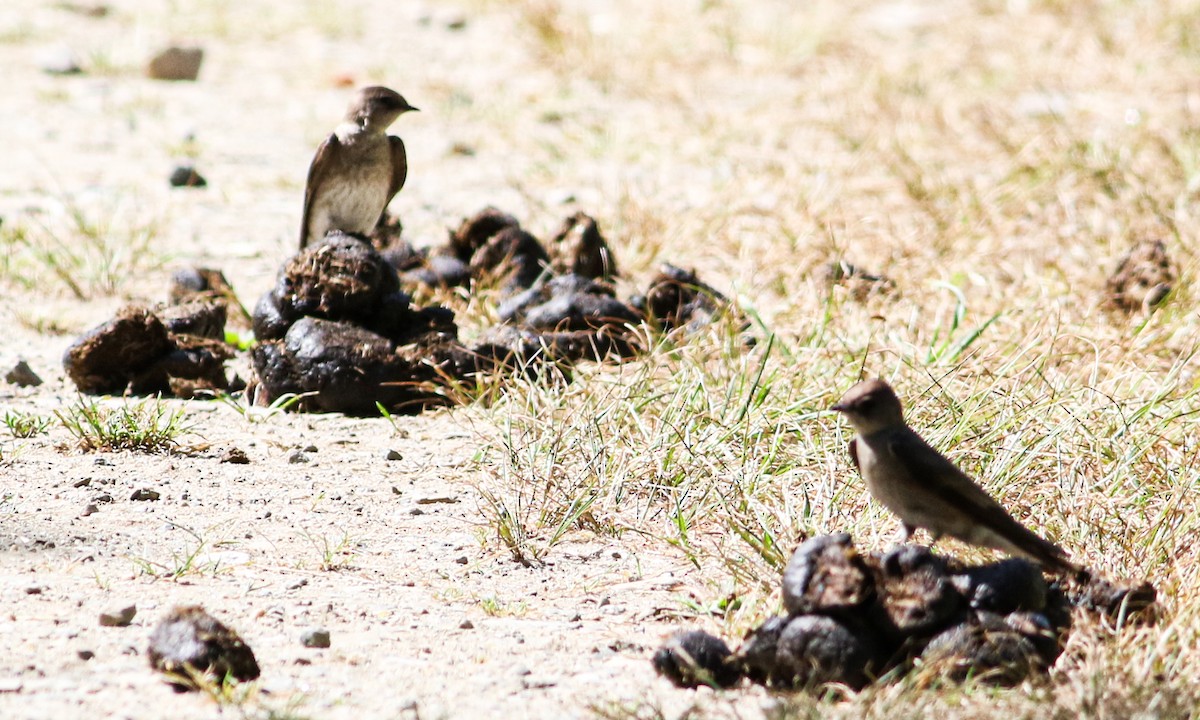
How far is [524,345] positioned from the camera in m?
5.25

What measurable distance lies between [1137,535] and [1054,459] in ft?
1.31

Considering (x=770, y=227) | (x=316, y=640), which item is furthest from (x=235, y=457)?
(x=770, y=227)


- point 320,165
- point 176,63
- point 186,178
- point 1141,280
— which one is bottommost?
point 186,178

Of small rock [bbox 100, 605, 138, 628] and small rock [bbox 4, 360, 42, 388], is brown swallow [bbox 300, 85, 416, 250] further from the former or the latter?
small rock [bbox 100, 605, 138, 628]

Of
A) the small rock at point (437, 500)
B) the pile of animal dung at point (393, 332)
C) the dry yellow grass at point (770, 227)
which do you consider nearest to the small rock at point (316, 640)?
the dry yellow grass at point (770, 227)

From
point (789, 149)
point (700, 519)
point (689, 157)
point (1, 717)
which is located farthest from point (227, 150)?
point (1, 717)

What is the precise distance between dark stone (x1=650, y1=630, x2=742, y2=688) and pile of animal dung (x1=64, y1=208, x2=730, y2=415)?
1.71 m

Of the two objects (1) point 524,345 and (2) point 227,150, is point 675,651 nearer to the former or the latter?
(1) point 524,345

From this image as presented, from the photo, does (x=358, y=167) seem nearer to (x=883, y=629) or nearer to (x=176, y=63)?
(x=883, y=629)

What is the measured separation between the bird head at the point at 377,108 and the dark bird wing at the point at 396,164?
3.5 inches

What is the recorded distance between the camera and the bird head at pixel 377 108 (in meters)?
6.02

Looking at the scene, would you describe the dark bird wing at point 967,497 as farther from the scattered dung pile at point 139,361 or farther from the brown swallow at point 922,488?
the scattered dung pile at point 139,361

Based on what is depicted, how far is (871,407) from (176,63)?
8.30 m

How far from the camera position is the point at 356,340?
519 cm
